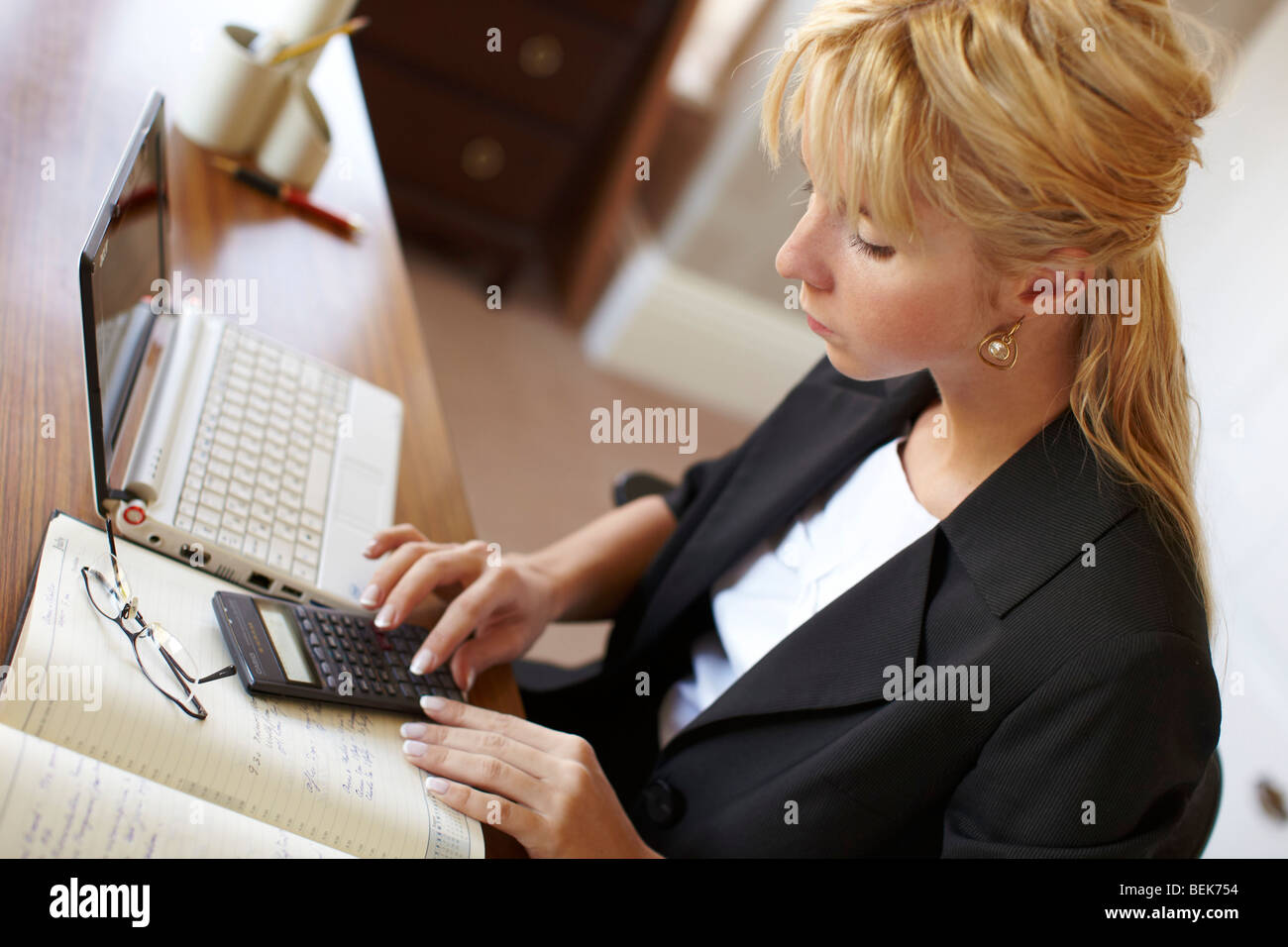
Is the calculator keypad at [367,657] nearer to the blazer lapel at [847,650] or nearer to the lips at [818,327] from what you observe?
the blazer lapel at [847,650]

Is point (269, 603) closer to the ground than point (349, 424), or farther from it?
closer to the ground

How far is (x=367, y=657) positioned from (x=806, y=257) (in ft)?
1.47

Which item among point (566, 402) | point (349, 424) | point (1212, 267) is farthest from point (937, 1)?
point (566, 402)

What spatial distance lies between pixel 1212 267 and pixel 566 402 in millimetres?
1477

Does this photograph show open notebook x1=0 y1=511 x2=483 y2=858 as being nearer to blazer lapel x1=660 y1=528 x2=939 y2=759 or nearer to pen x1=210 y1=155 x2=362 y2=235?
blazer lapel x1=660 y1=528 x2=939 y2=759

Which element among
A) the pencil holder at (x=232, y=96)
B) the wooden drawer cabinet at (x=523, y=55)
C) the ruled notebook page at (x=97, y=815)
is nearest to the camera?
the ruled notebook page at (x=97, y=815)

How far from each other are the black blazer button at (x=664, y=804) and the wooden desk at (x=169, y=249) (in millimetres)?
167

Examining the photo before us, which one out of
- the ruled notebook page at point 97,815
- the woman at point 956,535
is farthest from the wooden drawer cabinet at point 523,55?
the ruled notebook page at point 97,815

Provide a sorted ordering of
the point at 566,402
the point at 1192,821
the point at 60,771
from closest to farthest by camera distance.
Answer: the point at 60,771, the point at 1192,821, the point at 566,402

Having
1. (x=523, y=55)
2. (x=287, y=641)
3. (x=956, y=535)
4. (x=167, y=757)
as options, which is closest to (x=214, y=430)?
(x=287, y=641)

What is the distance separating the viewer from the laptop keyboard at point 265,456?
2.78 ft
